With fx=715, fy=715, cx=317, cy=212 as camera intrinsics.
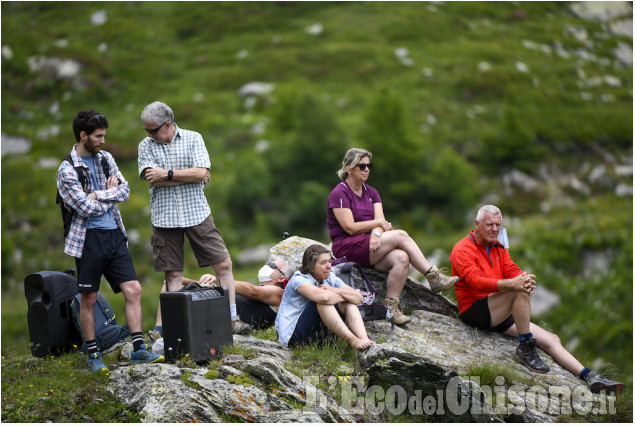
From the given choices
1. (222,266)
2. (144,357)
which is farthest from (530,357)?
(144,357)

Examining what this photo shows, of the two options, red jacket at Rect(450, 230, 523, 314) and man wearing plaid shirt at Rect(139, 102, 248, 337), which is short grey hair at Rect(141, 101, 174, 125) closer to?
man wearing plaid shirt at Rect(139, 102, 248, 337)

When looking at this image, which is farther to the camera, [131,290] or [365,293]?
[365,293]

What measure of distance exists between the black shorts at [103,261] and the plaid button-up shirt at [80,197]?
0.29 feet

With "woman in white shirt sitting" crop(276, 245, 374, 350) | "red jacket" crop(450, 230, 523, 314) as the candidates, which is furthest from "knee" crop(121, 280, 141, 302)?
"red jacket" crop(450, 230, 523, 314)

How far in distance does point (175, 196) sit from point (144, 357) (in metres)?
1.76

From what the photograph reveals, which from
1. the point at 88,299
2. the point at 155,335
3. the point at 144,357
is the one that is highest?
the point at 88,299

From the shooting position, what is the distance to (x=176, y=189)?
25.9ft

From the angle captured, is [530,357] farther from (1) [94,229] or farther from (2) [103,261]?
(1) [94,229]

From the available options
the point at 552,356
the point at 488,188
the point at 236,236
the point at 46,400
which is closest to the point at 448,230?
the point at 488,188

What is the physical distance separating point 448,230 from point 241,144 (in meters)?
14.2

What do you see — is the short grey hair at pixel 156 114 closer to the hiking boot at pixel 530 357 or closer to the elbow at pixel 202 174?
the elbow at pixel 202 174

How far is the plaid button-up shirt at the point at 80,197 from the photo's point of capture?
7.12 metres

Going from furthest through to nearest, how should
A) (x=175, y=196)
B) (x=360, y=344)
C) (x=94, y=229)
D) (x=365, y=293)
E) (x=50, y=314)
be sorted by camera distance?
(x=365, y=293), (x=50, y=314), (x=175, y=196), (x=360, y=344), (x=94, y=229)

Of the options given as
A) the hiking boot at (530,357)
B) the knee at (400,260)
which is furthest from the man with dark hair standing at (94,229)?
the hiking boot at (530,357)
